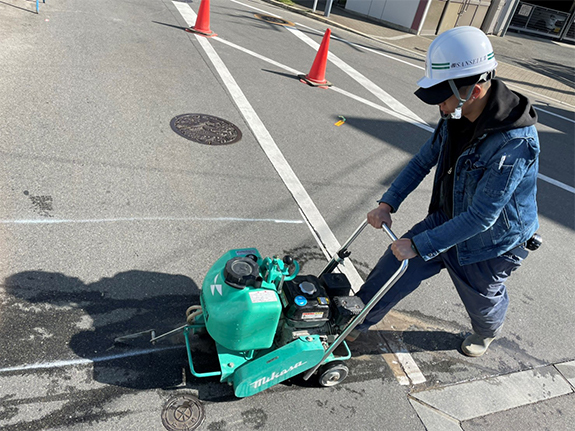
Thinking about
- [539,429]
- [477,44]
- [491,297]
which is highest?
[477,44]

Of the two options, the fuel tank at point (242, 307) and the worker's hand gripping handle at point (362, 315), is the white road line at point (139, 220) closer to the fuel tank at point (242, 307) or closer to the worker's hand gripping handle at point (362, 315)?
the fuel tank at point (242, 307)

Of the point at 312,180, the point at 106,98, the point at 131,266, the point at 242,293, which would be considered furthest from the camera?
the point at 106,98

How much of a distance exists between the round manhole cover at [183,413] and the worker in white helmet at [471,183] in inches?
49.9

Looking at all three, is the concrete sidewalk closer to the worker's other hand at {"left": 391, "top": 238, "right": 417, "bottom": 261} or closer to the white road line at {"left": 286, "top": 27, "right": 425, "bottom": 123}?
the white road line at {"left": 286, "top": 27, "right": 425, "bottom": 123}

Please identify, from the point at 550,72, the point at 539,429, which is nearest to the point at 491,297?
the point at 539,429

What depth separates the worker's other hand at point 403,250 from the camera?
263 centimetres

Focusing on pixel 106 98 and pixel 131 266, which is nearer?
pixel 131 266

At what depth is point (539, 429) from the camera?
3.22 meters

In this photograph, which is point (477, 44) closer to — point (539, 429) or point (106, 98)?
point (539, 429)

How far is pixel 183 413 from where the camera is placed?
2.70 meters

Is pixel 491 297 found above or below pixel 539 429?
above

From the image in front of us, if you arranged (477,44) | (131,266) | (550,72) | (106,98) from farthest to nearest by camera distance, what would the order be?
(550,72), (106,98), (131,266), (477,44)

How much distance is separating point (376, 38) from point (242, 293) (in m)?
13.7

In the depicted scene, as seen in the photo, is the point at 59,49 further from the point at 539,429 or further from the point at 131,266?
the point at 539,429
